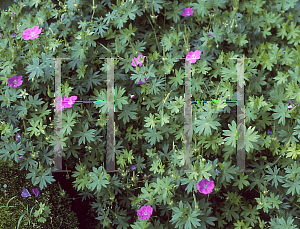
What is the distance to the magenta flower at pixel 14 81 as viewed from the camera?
8.21 ft

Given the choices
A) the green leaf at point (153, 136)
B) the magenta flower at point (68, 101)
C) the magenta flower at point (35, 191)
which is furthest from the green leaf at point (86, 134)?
the magenta flower at point (35, 191)

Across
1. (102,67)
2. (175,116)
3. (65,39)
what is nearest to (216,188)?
(175,116)

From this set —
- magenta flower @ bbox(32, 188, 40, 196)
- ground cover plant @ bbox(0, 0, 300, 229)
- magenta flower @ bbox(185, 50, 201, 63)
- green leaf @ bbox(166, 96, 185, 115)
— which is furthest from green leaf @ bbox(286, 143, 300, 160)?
magenta flower @ bbox(32, 188, 40, 196)

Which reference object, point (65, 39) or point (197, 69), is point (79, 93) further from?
point (197, 69)

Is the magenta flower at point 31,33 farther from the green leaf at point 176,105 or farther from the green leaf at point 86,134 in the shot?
the green leaf at point 176,105

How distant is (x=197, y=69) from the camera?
2531 millimetres

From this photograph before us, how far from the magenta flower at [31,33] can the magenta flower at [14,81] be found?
31 cm

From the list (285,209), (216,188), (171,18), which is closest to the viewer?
(216,188)

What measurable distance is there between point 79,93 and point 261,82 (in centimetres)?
148

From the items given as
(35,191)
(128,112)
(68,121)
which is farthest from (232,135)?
(35,191)

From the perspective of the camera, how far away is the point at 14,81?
2.53 metres

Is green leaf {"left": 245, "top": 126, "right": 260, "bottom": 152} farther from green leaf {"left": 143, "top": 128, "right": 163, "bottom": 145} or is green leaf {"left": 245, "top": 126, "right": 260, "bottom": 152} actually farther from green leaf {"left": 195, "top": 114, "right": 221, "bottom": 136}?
green leaf {"left": 143, "top": 128, "right": 163, "bottom": 145}

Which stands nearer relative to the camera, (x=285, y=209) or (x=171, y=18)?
(x=285, y=209)

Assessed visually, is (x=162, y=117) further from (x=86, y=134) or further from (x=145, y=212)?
(x=145, y=212)
